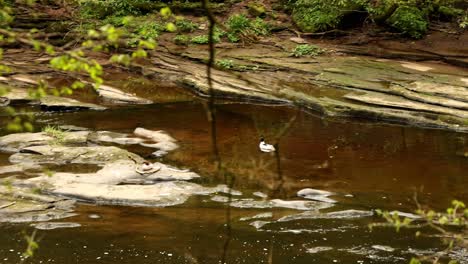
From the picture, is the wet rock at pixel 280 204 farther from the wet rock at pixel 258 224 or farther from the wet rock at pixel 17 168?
the wet rock at pixel 17 168

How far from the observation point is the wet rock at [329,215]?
8148 millimetres

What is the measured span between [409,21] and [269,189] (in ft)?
35.3

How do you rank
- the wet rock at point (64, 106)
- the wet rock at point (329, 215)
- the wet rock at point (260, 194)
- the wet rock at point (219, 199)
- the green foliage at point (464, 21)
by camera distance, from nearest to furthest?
the wet rock at point (329, 215) < the wet rock at point (219, 199) < the wet rock at point (260, 194) < the wet rock at point (64, 106) < the green foliage at point (464, 21)

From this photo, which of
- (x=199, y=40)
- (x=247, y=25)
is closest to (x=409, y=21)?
(x=247, y=25)

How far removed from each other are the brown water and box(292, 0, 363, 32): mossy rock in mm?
5442

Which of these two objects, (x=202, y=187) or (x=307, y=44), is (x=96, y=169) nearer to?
(x=202, y=187)

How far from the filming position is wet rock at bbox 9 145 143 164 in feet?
33.8

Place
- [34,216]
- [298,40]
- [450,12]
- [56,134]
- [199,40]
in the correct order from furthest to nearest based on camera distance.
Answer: [199,40] → [298,40] → [450,12] → [56,134] → [34,216]

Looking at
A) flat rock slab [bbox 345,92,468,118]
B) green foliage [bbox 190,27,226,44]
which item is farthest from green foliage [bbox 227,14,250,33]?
flat rock slab [bbox 345,92,468,118]

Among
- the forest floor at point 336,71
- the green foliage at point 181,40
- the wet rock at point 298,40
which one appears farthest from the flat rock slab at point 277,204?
the green foliage at point 181,40

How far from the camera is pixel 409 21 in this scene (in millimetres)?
18297

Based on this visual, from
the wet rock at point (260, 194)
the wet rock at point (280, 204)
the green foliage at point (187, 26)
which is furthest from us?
the green foliage at point (187, 26)

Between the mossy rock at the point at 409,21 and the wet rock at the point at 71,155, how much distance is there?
10.6 meters

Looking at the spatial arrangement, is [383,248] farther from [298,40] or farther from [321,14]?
[321,14]
